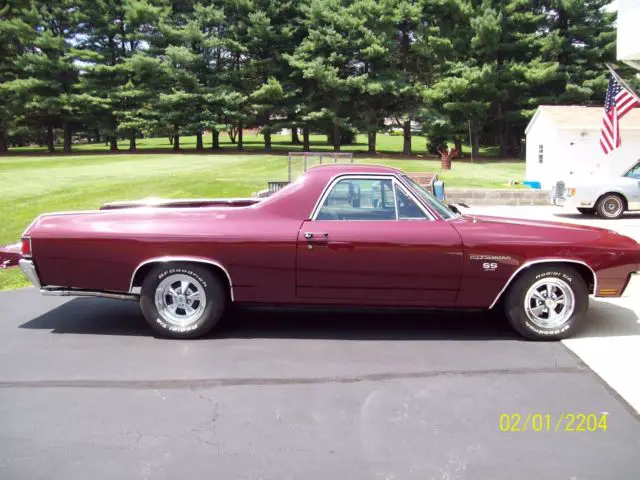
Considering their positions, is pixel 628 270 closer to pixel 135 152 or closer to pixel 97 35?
pixel 135 152

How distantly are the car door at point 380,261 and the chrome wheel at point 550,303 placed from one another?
66 centimetres

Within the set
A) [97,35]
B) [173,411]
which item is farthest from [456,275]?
[97,35]

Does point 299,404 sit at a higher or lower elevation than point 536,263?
lower

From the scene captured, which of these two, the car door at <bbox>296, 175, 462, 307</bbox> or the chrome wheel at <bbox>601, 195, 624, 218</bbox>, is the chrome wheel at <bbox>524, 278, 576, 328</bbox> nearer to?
the car door at <bbox>296, 175, 462, 307</bbox>

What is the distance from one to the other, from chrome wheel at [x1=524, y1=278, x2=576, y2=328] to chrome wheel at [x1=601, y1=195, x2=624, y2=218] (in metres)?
9.77

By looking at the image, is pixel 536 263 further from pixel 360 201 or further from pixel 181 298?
pixel 181 298

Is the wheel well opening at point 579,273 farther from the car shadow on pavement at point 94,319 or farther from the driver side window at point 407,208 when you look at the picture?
the car shadow on pavement at point 94,319

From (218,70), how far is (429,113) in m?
17.0

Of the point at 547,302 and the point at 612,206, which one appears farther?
the point at 612,206

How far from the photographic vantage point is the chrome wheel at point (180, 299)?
484 cm

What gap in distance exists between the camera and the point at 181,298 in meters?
4.87

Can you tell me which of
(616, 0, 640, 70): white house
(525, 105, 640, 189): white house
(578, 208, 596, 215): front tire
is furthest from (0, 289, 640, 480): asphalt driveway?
(525, 105, 640, 189): white house
